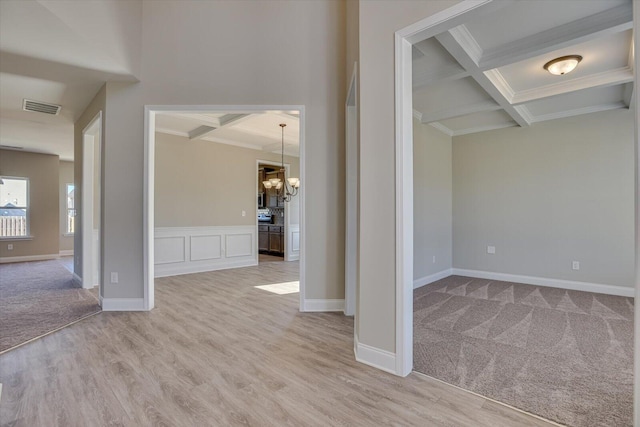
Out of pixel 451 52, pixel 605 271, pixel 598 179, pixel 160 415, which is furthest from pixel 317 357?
pixel 598 179

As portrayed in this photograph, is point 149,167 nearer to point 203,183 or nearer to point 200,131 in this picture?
point 200,131

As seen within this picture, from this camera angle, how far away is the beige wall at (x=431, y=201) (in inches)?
185

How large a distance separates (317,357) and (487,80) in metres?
3.42

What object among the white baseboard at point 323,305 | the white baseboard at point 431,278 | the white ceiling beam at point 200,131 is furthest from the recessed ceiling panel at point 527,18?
the white ceiling beam at point 200,131

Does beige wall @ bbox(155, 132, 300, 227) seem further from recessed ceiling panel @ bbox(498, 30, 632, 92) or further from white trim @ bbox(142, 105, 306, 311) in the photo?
recessed ceiling panel @ bbox(498, 30, 632, 92)

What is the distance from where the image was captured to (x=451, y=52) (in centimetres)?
284

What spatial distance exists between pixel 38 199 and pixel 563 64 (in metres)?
10.6

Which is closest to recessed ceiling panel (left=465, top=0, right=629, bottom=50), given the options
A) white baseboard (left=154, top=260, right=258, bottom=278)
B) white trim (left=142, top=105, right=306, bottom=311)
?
white trim (left=142, top=105, right=306, bottom=311)

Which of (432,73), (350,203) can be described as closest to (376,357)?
(350,203)

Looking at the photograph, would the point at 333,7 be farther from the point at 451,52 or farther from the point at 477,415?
the point at 477,415

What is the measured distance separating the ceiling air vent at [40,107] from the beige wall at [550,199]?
655 cm

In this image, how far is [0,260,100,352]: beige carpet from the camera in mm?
2872

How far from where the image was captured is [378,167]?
216cm

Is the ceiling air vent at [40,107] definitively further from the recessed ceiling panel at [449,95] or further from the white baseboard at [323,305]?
the recessed ceiling panel at [449,95]
